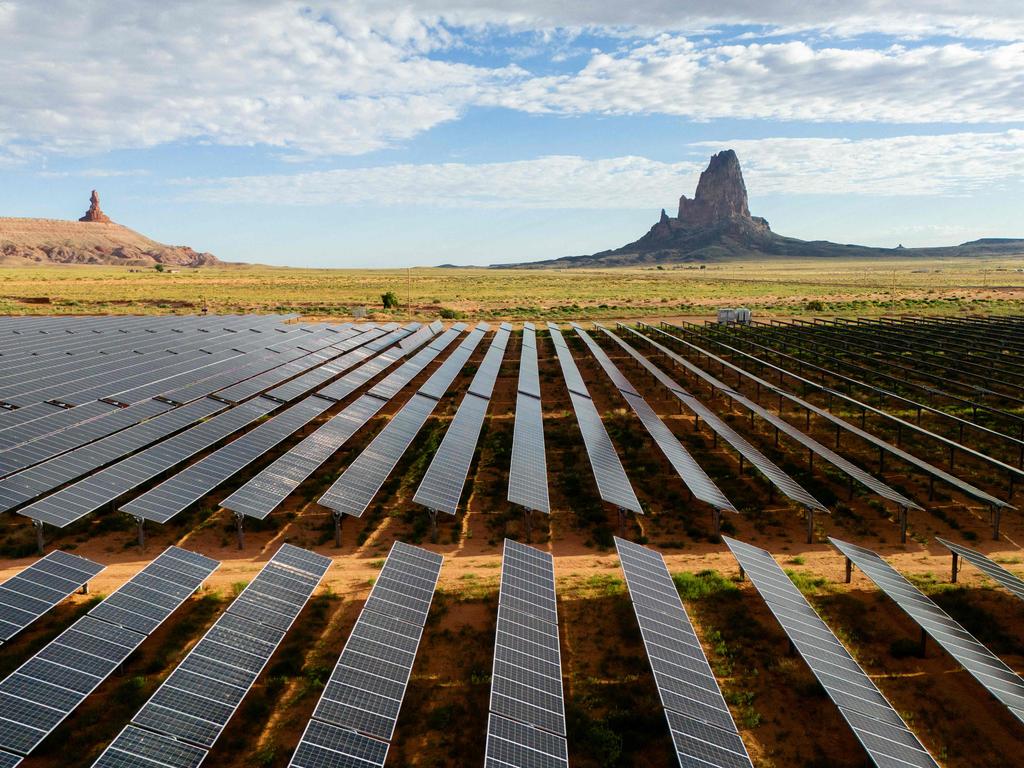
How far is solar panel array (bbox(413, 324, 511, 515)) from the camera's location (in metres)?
17.1

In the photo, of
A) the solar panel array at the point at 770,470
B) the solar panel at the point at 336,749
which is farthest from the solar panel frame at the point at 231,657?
the solar panel array at the point at 770,470

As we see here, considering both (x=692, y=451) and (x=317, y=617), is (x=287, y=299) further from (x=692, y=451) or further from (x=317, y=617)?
(x=317, y=617)

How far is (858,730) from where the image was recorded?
911 cm

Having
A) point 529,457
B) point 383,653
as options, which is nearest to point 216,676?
point 383,653

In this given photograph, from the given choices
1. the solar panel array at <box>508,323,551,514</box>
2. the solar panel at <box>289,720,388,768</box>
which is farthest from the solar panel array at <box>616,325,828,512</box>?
the solar panel at <box>289,720,388,768</box>

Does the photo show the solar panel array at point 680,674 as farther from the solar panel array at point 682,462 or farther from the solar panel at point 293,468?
the solar panel at point 293,468

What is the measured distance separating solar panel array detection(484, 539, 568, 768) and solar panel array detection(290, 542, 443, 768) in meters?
1.43

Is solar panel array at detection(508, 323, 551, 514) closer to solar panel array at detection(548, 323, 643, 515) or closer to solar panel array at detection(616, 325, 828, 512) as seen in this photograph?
solar panel array at detection(548, 323, 643, 515)

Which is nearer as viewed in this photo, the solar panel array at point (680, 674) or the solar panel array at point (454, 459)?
the solar panel array at point (680, 674)

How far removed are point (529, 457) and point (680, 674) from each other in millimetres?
10469

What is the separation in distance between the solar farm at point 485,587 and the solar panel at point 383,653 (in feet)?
0.16

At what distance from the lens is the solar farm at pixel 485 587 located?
988 centimetres

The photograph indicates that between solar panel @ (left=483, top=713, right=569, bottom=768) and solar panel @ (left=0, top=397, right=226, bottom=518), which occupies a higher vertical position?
solar panel @ (left=0, top=397, right=226, bottom=518)

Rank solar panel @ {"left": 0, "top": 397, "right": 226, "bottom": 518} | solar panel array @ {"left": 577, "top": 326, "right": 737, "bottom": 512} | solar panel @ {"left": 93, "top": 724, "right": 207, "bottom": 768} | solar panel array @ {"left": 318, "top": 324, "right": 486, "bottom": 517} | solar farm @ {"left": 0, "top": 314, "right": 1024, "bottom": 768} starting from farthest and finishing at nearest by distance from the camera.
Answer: solar panel array @ {"left": 577, "top": 326, "right": 737, "bottom": 512} < solar panel array @ {"left": 318, "top": 324, "right": 486, "bottom": 517} < solar panel @ {"left": 0, "top": 397, "right": 226, "bottom": 518} < solar farm @ {"left": 0, "top": 314, "right": 1024, "bottom": 768} < solar panel @ {"left": 93, "top": 724, "right": 207, "bottom": 768}
